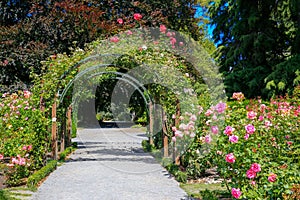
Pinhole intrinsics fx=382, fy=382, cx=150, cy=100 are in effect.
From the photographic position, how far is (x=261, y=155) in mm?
4008

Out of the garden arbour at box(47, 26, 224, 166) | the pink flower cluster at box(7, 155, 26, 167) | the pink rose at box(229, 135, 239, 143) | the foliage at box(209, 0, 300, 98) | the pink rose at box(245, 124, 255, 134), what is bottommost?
the pink flower cluster at box(7, 155, 26, 167)

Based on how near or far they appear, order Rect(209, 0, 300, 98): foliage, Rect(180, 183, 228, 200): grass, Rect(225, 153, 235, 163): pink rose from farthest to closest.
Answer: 1. Rect(209, 0, 300, 98): foliage
2. Rect(180, 183, 228, 200): grass
3. Rect(225, 153, 235, 163): pink rose

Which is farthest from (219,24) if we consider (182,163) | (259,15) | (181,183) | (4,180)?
(4,180)

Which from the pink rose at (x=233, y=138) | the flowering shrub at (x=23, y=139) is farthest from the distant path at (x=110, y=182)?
the pink rose at (x=233, y=138)

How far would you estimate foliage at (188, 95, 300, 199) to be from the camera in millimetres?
3740

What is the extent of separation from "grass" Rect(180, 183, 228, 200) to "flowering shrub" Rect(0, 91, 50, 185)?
2636mm

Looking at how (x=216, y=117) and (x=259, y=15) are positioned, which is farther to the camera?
(x=259, y=15)

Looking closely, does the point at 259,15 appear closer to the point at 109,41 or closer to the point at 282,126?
the point at 109,41

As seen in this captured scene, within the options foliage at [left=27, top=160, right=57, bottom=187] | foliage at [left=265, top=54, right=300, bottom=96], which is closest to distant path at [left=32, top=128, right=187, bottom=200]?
foliage at [left=27, top=160, right=57, bottom=187]

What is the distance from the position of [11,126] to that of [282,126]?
4.66m

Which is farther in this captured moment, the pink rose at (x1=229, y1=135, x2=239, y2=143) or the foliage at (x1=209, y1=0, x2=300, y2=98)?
the foliage at (x1=209, y1=0, x2=300, y2=98)

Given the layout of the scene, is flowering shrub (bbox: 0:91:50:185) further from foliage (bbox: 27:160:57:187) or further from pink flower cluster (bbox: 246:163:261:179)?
pink flower cluster (bbox: 246:163:261:179)

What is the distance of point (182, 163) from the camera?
24.3 ft

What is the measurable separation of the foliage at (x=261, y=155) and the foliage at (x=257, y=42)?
6.87m
